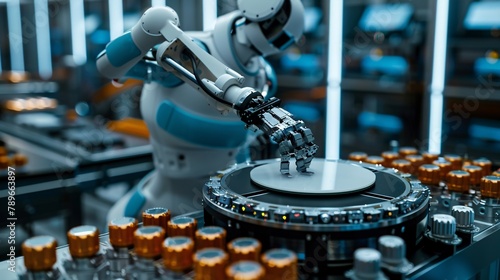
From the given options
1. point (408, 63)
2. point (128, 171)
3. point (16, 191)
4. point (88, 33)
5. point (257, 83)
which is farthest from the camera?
point (88, 33)

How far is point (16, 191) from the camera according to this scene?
69.7 inches

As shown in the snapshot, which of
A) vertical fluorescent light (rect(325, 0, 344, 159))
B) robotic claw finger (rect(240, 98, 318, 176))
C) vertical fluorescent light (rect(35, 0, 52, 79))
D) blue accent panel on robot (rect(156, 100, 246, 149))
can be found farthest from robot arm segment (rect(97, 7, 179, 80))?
vertical fluorescent light (rect(35, 0, 52, 79))

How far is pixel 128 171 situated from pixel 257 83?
3.12ft

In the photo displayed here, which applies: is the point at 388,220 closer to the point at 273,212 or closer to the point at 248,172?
the point at 273,212

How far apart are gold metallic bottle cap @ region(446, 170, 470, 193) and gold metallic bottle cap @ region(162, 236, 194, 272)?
2.19 feet

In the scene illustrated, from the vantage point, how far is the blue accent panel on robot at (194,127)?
4.51 ft

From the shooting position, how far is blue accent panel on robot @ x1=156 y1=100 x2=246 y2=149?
138 cm

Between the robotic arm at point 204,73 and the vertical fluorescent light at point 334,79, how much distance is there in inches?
70.6

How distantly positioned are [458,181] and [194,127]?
690 millimetres

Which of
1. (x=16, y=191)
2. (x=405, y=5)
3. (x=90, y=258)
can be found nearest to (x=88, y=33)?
(x=405, y=5)

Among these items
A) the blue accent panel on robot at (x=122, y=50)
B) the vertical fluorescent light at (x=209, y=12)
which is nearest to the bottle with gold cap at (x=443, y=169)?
the blue accent panel on robot at (x=122, y=50)

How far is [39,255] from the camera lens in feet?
2.36

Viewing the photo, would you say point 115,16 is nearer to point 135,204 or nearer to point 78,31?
point 78,31

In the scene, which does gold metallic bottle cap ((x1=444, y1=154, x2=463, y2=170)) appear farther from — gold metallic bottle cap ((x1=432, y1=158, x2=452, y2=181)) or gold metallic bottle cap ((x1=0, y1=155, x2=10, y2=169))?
gold metallic bottle cap ((x1=0, y1=155, x2=10, y2=169))
